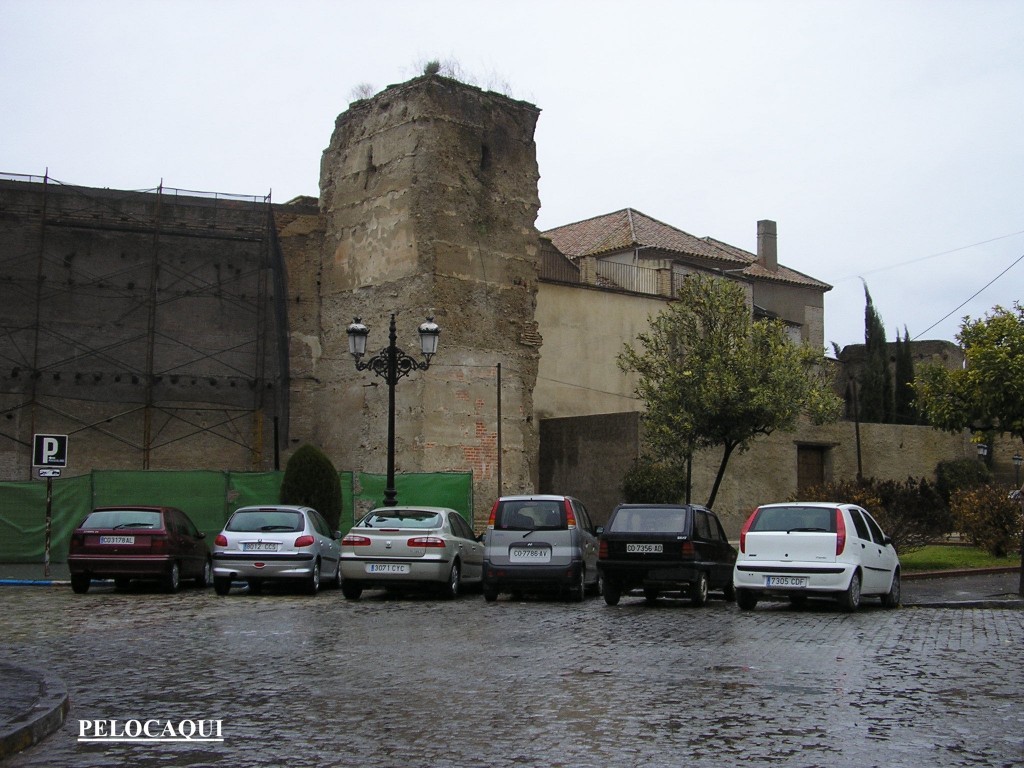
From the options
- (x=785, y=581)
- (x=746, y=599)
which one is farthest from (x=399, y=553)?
(x=785, y=581)

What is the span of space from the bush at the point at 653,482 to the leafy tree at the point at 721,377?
7.79ft

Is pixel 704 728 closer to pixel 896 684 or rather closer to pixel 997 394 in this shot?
pixel 896 684

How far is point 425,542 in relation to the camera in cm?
1731

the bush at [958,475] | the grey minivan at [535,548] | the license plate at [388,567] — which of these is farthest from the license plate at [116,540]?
the bush at [958,475]

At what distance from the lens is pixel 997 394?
69.9 feet

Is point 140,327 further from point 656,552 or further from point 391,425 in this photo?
point 656,552

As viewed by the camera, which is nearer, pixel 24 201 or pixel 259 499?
pixel 259 499

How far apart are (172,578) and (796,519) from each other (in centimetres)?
991

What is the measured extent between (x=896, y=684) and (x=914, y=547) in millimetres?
13941

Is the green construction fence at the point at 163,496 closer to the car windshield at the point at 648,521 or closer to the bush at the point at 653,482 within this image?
the bush at the point at 653,482

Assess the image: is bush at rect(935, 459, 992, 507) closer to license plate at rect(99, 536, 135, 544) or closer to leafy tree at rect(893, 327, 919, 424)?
leafy tree at rect(893, 327, 919, 424)

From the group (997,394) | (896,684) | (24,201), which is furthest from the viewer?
(24,201)

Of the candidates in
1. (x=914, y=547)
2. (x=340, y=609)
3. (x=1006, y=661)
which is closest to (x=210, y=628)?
(x=340, y=609)

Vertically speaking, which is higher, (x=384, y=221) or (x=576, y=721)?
→ (x=384, y=221)
